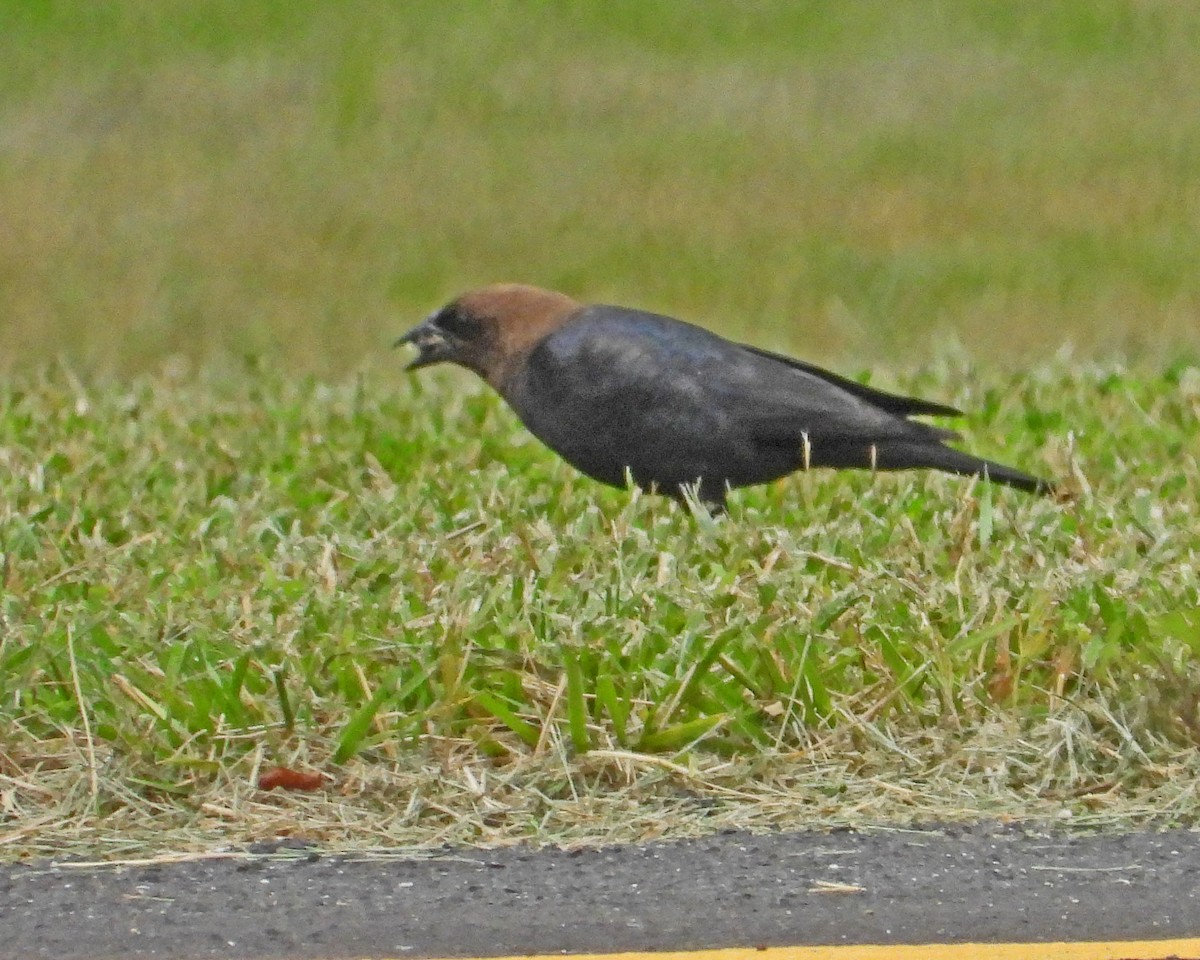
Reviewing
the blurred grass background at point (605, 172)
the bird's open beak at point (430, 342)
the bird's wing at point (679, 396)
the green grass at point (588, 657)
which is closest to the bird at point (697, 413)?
the bird's wing at point (679, 396)

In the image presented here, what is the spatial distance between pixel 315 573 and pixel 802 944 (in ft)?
6.94

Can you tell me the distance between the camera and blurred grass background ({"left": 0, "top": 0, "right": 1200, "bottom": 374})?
1040cm

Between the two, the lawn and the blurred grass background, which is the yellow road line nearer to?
the lawn

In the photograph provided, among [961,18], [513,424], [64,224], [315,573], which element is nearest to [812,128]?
[961,18]

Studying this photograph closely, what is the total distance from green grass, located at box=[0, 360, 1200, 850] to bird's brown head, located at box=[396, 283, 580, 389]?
34 centimetres

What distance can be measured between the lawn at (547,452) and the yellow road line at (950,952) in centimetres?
59

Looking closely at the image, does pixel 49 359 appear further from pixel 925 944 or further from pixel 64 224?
pixel 925 944

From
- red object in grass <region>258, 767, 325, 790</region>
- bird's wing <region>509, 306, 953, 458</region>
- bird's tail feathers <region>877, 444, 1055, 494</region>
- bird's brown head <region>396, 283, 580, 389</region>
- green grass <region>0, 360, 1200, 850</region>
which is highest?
bird's brown head <region>396, 283, 580, 389</region>

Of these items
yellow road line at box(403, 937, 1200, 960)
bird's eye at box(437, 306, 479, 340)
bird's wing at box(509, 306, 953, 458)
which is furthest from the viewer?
bird's eye at box(437, 306, 479, 340)

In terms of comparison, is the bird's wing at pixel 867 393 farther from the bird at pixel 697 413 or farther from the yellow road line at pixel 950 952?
the yellow road line at pixel 950 952

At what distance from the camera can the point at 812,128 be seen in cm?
1380

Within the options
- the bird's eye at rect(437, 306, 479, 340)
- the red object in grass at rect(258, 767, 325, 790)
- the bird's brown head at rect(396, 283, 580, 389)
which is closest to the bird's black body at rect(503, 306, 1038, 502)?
the bird's brown head at rect(396, 283, 580, 389)

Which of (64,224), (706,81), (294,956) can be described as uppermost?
(706,81)

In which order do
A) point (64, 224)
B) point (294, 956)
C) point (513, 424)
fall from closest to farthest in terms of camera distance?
point (294, 956)
point (513, 424)
point (64, 224)
